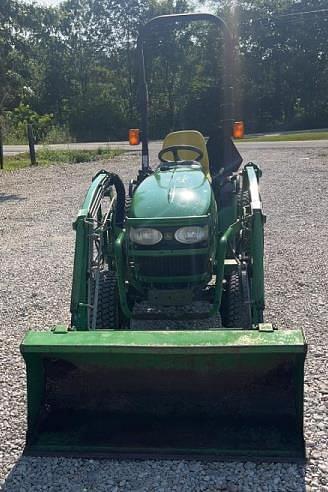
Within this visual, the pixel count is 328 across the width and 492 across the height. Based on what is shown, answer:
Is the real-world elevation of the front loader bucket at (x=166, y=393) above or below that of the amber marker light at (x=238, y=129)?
below

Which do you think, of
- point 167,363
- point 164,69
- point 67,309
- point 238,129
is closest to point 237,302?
point 167,363

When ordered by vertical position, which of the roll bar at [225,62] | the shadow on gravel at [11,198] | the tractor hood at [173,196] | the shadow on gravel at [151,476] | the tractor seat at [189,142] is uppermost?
the roll bar at [225,62]

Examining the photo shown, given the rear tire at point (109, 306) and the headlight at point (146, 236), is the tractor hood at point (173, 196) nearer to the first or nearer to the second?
the headlight at point (146, 236)

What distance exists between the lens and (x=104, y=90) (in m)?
41.4

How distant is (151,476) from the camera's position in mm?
2861

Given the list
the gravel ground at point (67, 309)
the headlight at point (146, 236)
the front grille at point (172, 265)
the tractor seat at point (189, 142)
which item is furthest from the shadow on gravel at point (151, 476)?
the tractor seat at point (189, 142)

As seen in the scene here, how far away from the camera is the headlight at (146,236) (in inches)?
144

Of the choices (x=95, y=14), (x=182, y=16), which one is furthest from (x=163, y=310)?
(x=95, y=14)

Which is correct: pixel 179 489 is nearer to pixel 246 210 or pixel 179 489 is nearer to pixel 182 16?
pixel 246 210

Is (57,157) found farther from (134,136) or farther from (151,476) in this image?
(151,476)

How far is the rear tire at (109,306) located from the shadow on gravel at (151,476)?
3.52ft

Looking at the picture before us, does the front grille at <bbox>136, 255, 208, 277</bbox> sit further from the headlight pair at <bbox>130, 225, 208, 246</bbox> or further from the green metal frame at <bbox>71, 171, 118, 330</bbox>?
the green metal frame at <bbox>71, 171, 118, 330</bbox>

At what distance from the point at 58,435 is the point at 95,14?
4733 centimetres

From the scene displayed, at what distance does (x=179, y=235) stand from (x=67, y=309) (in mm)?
1770
